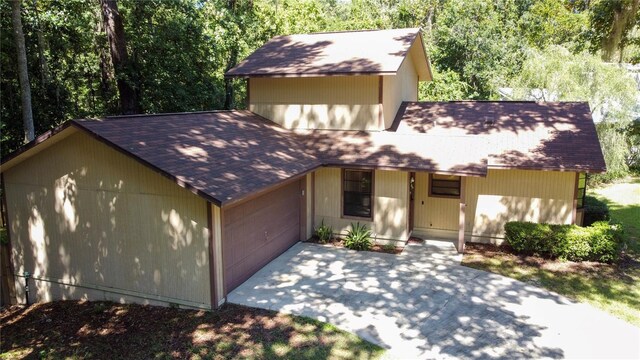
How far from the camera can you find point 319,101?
14.9 meters

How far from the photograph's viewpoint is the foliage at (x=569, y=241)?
1199cm

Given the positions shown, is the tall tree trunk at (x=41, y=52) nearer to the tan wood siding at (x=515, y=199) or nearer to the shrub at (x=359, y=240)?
the shrub at (x=359, y=240)

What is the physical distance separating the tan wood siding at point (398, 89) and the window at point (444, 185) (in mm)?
2360

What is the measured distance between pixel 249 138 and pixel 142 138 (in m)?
3.58

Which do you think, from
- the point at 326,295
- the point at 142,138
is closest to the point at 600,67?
the point at 326,295

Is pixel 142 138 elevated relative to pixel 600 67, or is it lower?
lower

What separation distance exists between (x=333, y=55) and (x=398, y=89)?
8.87 feet

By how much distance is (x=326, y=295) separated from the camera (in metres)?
9.99

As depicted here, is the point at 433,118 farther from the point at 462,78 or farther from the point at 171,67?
the point at 462,78

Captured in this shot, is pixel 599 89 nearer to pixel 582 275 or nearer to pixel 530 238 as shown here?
pixel 530 238

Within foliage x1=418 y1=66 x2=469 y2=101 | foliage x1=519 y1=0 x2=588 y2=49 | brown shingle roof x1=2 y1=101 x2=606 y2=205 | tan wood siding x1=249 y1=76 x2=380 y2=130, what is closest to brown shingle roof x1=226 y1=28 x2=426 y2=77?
tan wood siding x1=249 y1=76 x2=380 y2=130

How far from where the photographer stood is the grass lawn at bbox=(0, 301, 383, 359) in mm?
7777

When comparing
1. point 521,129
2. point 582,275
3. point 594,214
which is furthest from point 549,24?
point 582,275

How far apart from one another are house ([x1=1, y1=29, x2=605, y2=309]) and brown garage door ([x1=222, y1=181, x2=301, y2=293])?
0.17 ft
